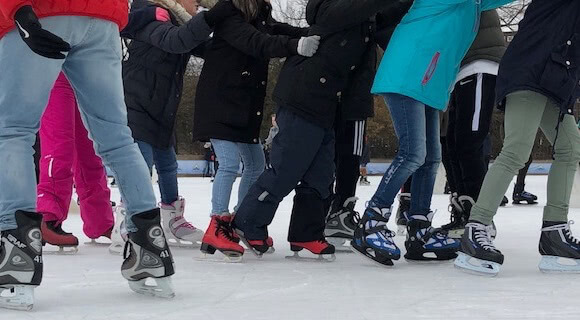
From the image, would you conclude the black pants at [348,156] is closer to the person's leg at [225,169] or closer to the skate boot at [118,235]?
the person's leg at [225,169]

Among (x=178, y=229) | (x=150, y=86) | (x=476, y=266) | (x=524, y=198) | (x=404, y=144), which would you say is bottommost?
(x=524, y=198)

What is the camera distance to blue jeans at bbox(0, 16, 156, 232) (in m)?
2.13

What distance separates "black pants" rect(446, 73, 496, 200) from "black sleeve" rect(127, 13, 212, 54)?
4.13 feet

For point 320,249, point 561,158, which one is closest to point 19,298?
point 320,249

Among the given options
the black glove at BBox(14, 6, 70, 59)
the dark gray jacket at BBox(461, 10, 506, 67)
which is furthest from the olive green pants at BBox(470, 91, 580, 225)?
the black glove at BBox(14, 6, 70, 59)

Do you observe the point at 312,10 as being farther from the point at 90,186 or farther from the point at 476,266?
the point at 90,186

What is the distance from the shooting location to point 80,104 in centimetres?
235

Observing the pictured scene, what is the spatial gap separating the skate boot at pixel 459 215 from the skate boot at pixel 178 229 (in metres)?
1.33

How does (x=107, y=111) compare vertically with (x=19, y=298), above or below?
above

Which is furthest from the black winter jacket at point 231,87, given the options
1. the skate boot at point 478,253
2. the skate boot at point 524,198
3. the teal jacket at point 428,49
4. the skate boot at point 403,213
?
the skate boot at point 524,198

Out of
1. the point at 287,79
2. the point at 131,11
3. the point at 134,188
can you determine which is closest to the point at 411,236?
the point at 287,79

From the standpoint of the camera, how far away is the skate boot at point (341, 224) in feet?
12.6

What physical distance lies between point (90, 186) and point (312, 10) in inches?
57.8

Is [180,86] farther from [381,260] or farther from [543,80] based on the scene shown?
[543,80]
